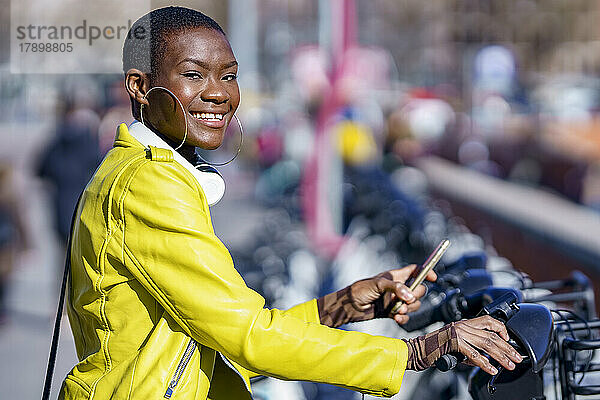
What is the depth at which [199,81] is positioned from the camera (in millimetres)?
2062

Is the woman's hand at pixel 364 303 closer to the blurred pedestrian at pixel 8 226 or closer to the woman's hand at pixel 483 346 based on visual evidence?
the woman's hand at pixel 483 346

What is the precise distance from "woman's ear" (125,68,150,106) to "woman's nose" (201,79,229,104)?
0.51 ft

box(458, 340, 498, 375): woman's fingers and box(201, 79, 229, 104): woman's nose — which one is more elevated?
box(201, 79, 229, 104): woman's nose

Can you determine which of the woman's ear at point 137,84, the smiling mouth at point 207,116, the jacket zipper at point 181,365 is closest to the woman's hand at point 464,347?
the jacket zipper at point 181,365

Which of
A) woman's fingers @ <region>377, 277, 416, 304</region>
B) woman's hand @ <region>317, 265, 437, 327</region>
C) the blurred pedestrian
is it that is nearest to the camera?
woman's fingers @ <region>377, 277, 416, 304</region>

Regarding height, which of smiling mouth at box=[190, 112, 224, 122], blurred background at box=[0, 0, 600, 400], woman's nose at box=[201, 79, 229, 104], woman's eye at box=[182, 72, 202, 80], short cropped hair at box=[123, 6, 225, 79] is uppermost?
short cropped hair at box=[123, 6, 225, 79]

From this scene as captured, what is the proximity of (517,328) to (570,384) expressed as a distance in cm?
52

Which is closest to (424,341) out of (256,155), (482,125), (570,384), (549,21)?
(570,384)

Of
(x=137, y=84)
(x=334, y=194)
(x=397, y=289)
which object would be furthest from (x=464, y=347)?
(x=334, y=194)

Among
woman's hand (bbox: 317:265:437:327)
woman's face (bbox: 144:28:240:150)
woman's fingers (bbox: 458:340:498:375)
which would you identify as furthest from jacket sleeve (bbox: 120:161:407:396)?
woman's hand (bbox: 317:265:437:327)

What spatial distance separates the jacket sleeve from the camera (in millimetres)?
1823

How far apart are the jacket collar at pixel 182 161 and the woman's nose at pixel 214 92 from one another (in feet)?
0.50

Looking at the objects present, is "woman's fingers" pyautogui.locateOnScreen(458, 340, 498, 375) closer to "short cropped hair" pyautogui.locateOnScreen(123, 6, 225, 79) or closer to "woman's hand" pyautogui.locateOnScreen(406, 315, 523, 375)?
"woman's hand" pyautogui.locateOnScreen(406, 315, 523, 375)

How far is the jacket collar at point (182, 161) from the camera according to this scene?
2025 mm
